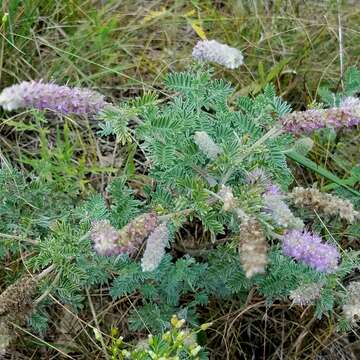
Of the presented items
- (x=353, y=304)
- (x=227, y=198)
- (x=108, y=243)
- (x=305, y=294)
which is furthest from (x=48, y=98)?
(x=353, y=304)

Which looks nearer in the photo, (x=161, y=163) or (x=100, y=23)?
(x=161, y=163)

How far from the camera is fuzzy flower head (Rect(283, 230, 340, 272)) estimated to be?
1.61 meters

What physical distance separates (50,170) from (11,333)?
606 mm

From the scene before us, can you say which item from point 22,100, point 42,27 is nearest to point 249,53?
point 42,27

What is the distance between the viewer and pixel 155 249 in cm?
158

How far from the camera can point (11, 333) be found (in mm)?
1930

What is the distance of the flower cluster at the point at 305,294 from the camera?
182cm

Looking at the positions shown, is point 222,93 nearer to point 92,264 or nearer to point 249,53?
point 92,264

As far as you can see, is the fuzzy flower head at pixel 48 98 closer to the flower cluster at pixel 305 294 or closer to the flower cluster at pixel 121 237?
the flower cluster at pixel 121 237

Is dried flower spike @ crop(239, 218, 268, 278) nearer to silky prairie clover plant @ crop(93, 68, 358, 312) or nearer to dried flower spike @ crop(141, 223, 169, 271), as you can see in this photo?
silky prairie clover plant @ crop(93, 68, 358, 312)

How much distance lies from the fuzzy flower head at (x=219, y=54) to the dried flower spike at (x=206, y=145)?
19 cm

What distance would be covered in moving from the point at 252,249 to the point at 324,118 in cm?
38

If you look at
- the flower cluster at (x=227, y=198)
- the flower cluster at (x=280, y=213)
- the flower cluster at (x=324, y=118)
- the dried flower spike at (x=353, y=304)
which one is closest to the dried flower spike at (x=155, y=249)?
the flower cluster at (x=227, y=198)

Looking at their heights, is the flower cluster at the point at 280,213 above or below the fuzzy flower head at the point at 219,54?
below
